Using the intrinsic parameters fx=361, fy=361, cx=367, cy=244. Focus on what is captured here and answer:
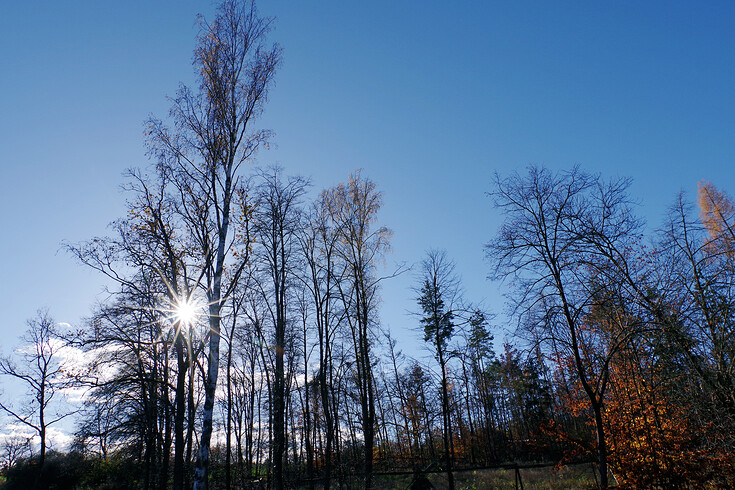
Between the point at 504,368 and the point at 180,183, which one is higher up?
the point at 180,183

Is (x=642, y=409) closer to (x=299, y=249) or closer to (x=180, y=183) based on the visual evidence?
(x=299, y=249)

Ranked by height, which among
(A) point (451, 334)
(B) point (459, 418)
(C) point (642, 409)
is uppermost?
(A) point (451, 334)

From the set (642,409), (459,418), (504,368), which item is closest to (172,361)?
(642,409)

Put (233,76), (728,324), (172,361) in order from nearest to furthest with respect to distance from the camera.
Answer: (728,324), (233,76), (172,361)

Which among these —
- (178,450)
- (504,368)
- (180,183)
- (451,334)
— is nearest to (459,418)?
(504,368)

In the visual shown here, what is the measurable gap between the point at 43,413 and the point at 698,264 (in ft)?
114

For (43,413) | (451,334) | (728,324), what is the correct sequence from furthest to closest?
(43,413) < (451,334) < (728,324)

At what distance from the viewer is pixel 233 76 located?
10953mm

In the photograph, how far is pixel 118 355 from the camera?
11656 millimetres

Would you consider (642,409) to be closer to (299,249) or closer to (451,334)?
(451,334)

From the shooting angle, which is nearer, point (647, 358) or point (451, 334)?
point (647, 358)

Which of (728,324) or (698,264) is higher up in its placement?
(698,264)

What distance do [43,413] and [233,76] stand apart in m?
26.6

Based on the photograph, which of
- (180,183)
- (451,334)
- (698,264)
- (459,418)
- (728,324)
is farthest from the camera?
(459,418)
